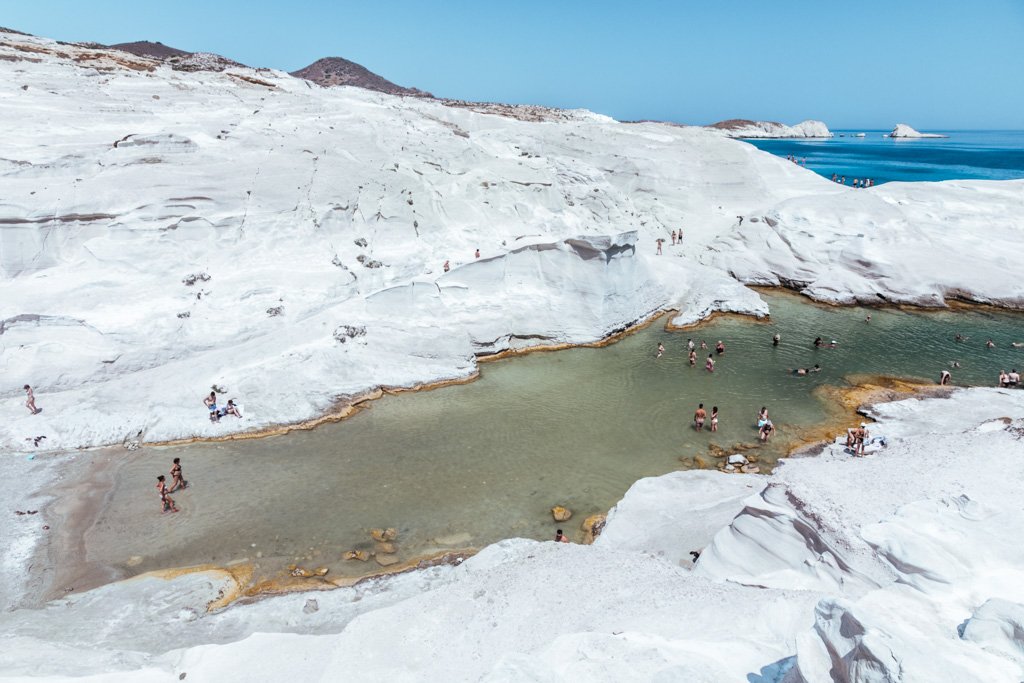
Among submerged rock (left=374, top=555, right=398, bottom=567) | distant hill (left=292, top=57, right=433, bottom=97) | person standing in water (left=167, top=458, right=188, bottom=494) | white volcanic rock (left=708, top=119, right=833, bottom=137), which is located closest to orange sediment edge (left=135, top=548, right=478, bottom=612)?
submerged rock (left=374, top=555, right=398, bottom=567)

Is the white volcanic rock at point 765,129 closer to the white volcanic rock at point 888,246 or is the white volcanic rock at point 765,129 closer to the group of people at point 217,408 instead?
the white volcanic rock at point 888,246

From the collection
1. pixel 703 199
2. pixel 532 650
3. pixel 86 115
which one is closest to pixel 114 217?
pixel 86 115

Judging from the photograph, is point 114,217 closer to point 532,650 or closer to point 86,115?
point 86,115

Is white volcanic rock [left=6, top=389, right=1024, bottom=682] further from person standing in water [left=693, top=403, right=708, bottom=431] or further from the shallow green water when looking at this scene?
person standing in water [left=693, top=403, right=708, bottom=431]

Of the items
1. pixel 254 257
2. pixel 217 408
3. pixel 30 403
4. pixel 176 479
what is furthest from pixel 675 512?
pixel 254 257

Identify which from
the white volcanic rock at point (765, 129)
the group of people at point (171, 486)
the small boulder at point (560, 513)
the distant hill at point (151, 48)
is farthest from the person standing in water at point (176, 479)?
the white volcanic rock at point (765, 129)

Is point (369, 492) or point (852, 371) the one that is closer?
point (369, 492)
